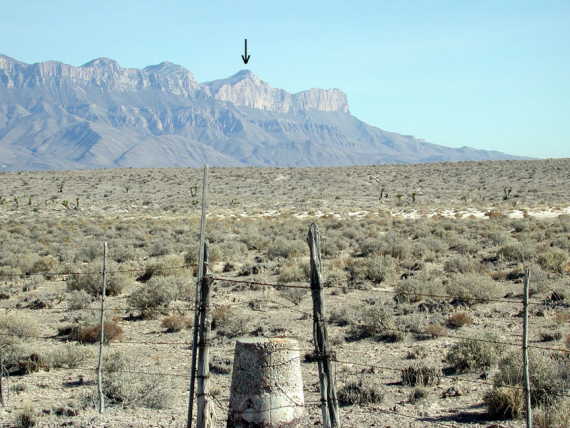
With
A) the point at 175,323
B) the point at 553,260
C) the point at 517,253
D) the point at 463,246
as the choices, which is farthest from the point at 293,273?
the point at 463,246

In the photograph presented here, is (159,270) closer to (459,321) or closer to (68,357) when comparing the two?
(68,357)

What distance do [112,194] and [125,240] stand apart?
39.2 metres

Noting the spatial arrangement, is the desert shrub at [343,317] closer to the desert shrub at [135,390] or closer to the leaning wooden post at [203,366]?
the desert shrub at [135,390]

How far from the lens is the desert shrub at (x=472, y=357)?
1148 centimetres

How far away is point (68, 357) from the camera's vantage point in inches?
472

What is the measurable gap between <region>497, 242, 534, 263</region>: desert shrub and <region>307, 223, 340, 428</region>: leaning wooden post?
17.7m

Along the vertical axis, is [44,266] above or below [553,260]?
below

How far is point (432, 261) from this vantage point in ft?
79.1

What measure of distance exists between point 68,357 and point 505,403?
25.0 feet

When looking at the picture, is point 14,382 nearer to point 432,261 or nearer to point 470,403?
point 470,403

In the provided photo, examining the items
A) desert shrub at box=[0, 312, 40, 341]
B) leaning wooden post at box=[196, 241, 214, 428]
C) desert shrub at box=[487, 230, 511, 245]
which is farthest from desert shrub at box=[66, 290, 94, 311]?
desert shrub at box=[487, 230, 511, 245]

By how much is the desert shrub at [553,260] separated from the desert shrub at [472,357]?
10.6 metres

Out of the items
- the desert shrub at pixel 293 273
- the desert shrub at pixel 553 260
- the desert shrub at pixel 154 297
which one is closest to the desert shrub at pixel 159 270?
the desert shrub at pixel 154 297

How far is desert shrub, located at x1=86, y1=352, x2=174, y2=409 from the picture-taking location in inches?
388
